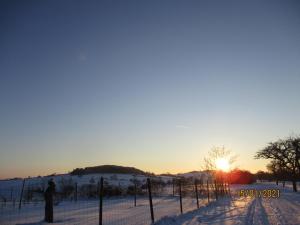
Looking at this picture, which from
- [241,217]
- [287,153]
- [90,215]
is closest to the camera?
[241,217]

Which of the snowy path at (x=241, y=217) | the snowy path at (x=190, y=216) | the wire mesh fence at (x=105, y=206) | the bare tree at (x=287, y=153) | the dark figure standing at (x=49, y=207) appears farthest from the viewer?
the bare tree at (x=287, y=153)

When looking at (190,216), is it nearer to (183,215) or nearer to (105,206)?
(183,215)

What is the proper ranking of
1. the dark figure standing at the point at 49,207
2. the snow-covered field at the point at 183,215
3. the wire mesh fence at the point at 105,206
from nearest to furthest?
the snow-covered field at the point at 183,215 → the dark figure standing at the point at 49,207 → the wire mesh fence at the point at 105,206

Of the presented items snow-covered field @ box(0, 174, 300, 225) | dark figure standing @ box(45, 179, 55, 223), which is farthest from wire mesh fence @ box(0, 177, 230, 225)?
dark figure standing @ box(45, 179, 55, 223)

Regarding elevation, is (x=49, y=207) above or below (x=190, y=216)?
above

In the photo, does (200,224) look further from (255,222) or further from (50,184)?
(50,184)

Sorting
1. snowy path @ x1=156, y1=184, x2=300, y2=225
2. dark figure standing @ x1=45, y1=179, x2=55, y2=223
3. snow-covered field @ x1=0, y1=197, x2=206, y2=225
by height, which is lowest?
snow-covered field @ x1=0, y1=197, x2=206, y2=225

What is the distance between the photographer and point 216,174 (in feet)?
126

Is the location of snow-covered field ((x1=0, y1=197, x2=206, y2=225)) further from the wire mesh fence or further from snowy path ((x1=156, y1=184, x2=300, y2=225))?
snowy path ((x1=156, y1=184, x2=300, y2=225))

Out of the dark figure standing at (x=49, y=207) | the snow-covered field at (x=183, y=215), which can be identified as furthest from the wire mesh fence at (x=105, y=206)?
the dark figure standing at (x=49, y=207)

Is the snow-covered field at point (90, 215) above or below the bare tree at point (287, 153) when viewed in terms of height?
below

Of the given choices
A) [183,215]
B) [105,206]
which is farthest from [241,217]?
[105,206]

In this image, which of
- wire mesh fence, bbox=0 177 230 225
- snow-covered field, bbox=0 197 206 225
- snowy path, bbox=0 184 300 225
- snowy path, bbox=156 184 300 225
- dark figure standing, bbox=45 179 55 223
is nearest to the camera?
snowy path, bbox=156 184 300 225

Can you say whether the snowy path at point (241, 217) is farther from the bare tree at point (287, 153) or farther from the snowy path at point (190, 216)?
the bare tree at point (287, 153)
